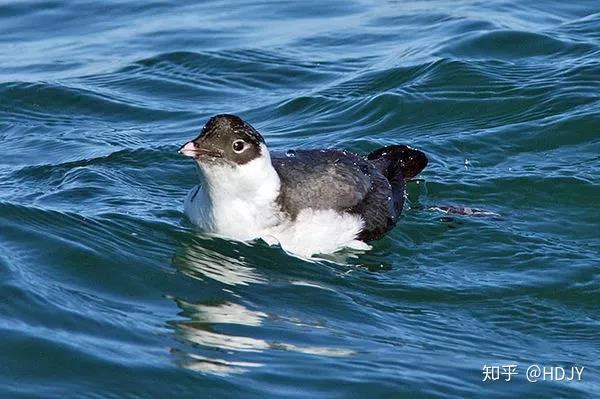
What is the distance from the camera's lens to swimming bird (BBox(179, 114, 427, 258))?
1000 centimetres

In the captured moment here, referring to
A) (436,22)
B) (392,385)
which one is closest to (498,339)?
(392,385)

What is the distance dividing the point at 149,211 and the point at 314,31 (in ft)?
21.9

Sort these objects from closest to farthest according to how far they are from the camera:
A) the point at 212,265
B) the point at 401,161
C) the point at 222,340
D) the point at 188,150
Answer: the point at 222,340, the point at 188,150, the point at 212,265, the point at 401,161

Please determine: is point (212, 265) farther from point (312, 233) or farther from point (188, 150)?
point (188, 150)

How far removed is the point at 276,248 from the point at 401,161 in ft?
6.71

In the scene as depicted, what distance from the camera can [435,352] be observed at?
28.8ft

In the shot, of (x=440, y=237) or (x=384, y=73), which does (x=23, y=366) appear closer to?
(x=440, y=237)

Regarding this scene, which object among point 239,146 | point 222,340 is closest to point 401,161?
point 239,146

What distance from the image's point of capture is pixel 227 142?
995 centimetres

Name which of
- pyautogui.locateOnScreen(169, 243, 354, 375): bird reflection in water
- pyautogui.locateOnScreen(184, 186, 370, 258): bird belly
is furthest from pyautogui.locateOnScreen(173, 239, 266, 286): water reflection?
pyautogui.locateOnScreen(184, 186, 370, 258): bird belly

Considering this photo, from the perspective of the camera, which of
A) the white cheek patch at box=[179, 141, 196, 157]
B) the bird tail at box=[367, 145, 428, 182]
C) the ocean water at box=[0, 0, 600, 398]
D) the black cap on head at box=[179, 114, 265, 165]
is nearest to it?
the ocean water at box=[0, 0, 600, 398]

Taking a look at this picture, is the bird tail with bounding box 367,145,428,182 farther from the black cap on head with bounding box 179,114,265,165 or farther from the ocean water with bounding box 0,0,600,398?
the black cap on head with bounding box 179,114,265,165

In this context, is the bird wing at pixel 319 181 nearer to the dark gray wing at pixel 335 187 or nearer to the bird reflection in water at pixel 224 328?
the dark gray wing at pixel 335 187

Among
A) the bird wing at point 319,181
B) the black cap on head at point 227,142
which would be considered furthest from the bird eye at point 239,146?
the bird wing at point 319,181
